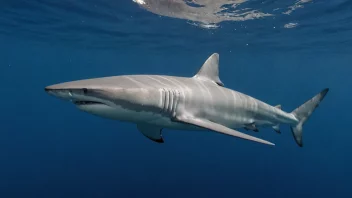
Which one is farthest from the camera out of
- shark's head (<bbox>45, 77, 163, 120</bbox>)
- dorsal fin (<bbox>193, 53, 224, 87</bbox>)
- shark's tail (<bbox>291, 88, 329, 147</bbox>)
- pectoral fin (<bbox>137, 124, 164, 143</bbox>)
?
shark's tail (<bbox>291, 88, 329, 147</bbox>)

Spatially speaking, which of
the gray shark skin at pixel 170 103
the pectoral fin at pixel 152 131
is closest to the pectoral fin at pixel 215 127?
the gray shark skin at pixel 170 103

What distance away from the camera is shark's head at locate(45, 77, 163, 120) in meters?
3.29

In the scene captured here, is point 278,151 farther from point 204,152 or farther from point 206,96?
point 206,96

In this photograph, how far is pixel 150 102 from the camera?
159 inches

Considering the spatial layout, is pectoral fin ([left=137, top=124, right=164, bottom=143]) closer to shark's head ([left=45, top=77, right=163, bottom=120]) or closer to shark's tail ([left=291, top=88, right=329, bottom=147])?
shark's head ([left=45, top=77, right=163, bottom=120])

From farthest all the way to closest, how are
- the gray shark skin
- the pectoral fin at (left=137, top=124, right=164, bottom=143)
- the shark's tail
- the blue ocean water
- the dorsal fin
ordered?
the blue ocean water
the shark's tail
the dorsal fin
the pectoral fin at (left=137, top=124, right=164, bottom=143)
the gray shark skin

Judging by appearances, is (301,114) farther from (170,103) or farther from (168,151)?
(168,151)

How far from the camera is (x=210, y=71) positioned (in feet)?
20.1

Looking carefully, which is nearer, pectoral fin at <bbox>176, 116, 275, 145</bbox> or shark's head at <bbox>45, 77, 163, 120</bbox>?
shark's head at <bbox>45, 77, 163, 120</bbox>

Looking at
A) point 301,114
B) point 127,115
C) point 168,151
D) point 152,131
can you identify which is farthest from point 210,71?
point 168,151

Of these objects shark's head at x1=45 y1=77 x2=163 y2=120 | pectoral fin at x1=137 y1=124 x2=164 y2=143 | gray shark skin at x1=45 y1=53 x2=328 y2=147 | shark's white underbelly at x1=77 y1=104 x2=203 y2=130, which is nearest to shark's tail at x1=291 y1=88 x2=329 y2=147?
gray shark skin at x1=45 y1=53 x2=328 y2=147

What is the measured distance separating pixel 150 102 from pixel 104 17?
14.0 metres

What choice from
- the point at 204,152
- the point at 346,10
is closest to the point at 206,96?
the point at 346,10

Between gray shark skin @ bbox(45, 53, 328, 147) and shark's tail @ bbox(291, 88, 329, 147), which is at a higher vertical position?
gray shark skin @ bbox(45, 53, 328, 147)
